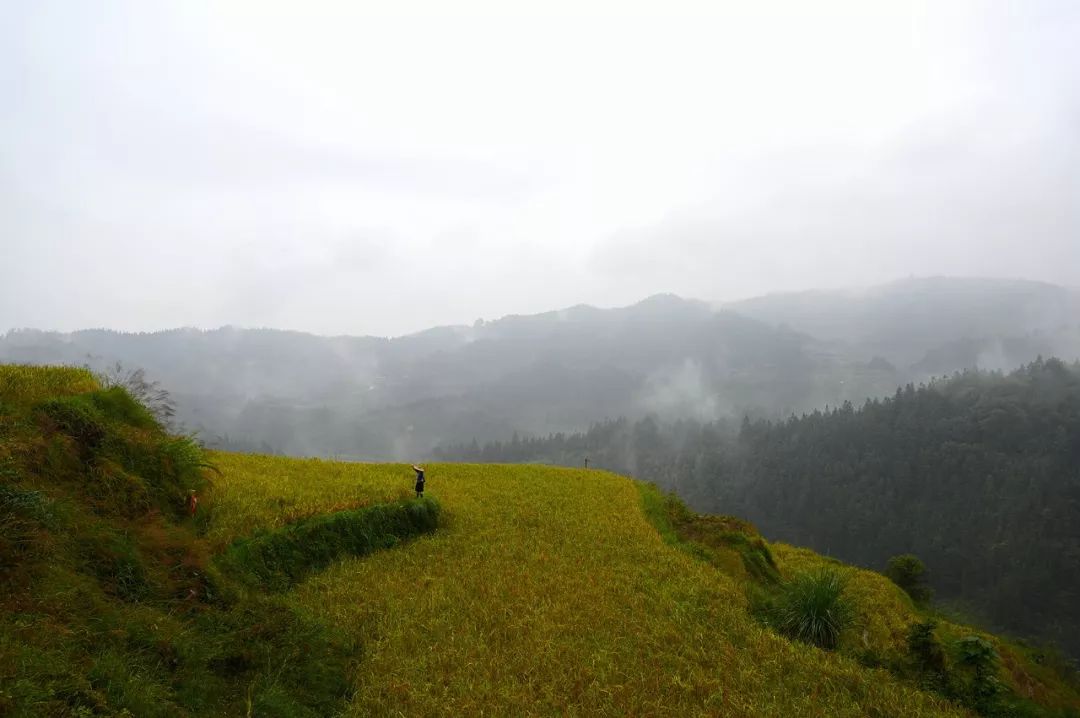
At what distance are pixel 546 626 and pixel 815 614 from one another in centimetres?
527

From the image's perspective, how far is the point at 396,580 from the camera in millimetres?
11594

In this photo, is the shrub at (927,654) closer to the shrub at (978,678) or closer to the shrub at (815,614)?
the shrub at (978,678)

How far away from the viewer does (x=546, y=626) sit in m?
9.99

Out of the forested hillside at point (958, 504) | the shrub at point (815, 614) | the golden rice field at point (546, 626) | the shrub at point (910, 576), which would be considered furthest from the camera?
the forested hillside at point (958, 504)

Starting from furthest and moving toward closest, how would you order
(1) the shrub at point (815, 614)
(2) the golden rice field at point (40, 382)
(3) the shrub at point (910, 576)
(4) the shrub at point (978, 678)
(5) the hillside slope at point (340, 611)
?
(3) the shrub at point (910, 576)
(1) the shrub at point (815, 614)
(2) the golden rice field at point (40, 382)
(4) the shrub at point (978, 678)
(5) the hillside slope at point (340, 611)

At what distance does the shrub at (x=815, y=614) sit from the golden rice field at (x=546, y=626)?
754mm

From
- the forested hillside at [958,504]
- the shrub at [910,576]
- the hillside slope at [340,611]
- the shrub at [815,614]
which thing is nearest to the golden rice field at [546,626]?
the hillside slope at [340,611]

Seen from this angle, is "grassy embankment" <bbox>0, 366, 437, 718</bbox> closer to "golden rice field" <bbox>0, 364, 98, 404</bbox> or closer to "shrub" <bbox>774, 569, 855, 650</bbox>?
"golden rice field" <bbox>0, 364, 98, 404</bbox>

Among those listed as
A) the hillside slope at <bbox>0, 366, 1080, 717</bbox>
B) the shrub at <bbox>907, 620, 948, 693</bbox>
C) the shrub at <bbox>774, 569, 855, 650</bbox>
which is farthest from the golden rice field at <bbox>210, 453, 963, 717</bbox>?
the shrub at <bbox>907, 620, 948, 693</bbox>

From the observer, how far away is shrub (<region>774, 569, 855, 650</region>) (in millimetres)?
10789

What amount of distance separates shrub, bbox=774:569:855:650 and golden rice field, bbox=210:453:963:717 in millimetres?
754

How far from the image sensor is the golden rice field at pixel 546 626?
8.18m

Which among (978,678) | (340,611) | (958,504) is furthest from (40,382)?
(958,504)

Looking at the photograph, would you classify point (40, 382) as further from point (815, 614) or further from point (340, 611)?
point (815, 614)
